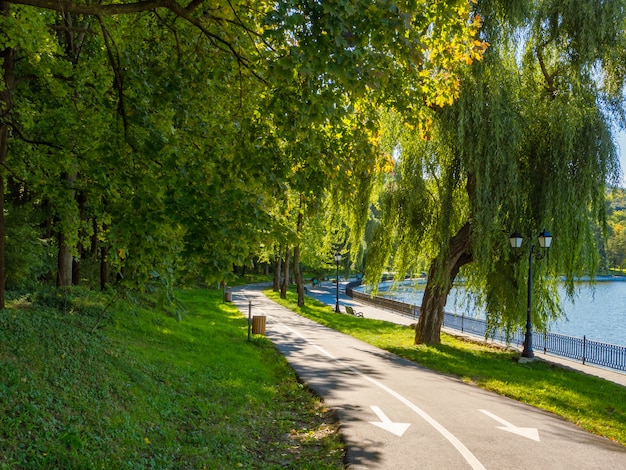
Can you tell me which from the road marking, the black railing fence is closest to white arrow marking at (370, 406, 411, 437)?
the road marking

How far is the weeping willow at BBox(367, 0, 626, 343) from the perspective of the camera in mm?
15406

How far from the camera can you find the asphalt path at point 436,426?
7281 millimetres

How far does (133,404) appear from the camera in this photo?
25.9 ft

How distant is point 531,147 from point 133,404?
1378 cm

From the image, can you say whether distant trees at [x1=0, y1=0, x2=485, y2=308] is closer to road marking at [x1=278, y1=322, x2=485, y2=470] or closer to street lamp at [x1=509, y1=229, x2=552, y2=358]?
road marking at [x1=278, y1=322, x2=485, y2=470]

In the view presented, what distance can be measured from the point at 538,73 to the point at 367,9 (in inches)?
551

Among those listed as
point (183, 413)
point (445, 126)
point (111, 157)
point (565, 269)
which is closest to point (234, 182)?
point (111, 157)

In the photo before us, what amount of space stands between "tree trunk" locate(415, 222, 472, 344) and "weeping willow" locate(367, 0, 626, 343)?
74mm

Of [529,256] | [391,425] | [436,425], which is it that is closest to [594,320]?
[529,256]

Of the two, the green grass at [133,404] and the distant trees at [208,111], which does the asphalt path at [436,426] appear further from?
the distant trees at [208,111]

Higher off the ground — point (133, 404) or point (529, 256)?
point (529, 256)

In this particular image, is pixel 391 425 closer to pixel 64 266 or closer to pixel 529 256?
pixel 529 256

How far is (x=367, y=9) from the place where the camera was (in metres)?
5.77

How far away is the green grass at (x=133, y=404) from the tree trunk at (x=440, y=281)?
6641mm
